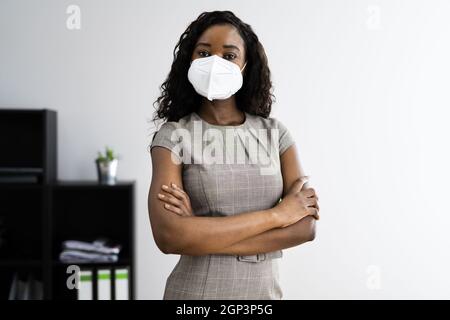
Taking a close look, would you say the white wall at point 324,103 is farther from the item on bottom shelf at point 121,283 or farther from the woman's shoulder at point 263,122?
the woman's shoulder at point 263,122

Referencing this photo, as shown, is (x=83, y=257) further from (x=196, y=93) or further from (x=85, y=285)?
(x=196, y=93)

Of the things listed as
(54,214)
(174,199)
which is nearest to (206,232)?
(174,199)

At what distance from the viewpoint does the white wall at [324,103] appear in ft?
9.87

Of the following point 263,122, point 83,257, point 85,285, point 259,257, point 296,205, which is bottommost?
point 85,285

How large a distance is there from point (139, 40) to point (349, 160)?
1447 millimetres

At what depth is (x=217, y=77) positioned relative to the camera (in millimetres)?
1322

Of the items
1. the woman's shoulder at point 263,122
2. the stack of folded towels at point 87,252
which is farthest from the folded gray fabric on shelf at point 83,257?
the woman's shoulder at point 263,122

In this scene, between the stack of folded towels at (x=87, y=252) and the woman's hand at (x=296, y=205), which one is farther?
the stack of folded towels at (x=87, y=252)

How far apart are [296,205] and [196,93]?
433 millimetres

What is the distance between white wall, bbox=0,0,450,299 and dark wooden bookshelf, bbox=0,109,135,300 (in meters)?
0.11

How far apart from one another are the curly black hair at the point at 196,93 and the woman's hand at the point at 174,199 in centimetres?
22

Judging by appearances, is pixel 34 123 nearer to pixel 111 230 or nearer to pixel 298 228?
pixel 111 230

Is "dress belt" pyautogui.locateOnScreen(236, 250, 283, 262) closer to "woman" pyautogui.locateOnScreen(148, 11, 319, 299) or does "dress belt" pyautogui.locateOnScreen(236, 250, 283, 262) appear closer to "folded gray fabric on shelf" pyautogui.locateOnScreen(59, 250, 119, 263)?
"woman" pyautogui.locateOnScreen(148, 11, 319, 299)

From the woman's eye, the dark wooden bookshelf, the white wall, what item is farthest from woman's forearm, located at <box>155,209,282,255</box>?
the white wall
